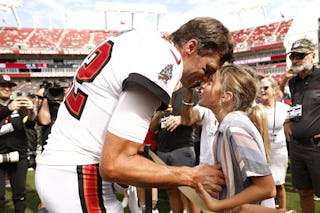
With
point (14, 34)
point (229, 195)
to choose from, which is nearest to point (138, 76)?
point (229, 195)

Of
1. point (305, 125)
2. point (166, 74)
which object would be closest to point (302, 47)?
point (305, 125)

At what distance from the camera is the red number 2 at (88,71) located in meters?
1.31

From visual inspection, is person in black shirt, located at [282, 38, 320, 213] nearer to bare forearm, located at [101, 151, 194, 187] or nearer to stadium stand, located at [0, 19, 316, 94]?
bare forearm, located at [101, 151, 194, 187]

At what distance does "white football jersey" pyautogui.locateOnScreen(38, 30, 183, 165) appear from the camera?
1.15 m

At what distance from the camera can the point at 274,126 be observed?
14.6 feet

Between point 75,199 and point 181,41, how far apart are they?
88 centimetres

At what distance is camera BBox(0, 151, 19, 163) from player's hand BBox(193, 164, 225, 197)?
3457 mm

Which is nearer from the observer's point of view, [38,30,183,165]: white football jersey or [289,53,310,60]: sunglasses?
[38,30,183,165]: white football jersey

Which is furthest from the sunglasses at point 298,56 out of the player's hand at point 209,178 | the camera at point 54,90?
the camera at point 54,90

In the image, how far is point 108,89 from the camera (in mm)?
1271

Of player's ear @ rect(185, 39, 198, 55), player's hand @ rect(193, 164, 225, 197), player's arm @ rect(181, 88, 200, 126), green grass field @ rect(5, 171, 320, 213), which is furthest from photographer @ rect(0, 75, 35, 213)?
player's hand @ rect(193, 164, 225, 197)

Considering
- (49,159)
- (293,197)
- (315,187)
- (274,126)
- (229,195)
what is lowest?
(293,197)

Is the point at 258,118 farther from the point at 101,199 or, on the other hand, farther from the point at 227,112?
the point at 101,199

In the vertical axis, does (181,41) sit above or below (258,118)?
above
